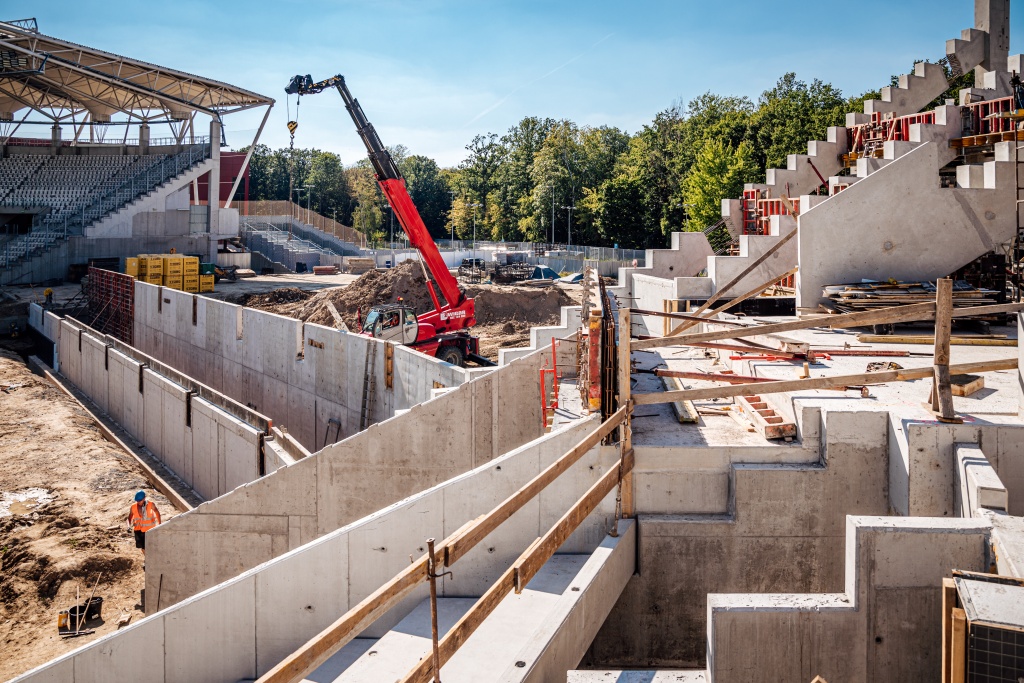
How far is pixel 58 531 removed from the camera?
51.4 ft

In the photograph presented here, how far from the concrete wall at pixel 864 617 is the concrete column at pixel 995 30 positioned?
21401mm

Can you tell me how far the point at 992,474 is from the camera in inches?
321

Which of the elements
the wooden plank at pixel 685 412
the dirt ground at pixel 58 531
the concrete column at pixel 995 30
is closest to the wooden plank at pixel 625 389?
the wooden plank at pixel 685 412

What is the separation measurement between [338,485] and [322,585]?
3734mm

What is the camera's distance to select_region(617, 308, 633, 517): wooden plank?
972 centimetres

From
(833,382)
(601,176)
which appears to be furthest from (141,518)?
(601,176)

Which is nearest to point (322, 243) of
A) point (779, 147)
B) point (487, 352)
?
point (779, 147)

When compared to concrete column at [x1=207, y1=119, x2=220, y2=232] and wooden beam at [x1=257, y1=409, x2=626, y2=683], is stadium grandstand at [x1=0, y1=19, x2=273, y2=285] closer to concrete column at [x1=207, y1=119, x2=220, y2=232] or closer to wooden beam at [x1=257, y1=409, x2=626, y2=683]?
concrete column at [x1=207, y1=119, x2=220, y2=232]

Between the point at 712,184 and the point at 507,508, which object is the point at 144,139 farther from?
the point at 507,508

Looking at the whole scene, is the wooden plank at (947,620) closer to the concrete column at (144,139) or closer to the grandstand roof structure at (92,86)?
the grandstand roof structure at (92,86)

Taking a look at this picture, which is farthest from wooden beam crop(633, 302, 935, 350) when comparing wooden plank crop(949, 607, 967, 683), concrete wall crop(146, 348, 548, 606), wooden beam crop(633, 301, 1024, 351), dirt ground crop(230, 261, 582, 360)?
dirt ground crop(230, 261, 582, 360)

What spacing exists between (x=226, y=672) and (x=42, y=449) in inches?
555

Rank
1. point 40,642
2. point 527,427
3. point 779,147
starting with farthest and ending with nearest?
point 779,147, point 527,427, point 40,642

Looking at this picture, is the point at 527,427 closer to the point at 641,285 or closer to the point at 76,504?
the point at 641,285
